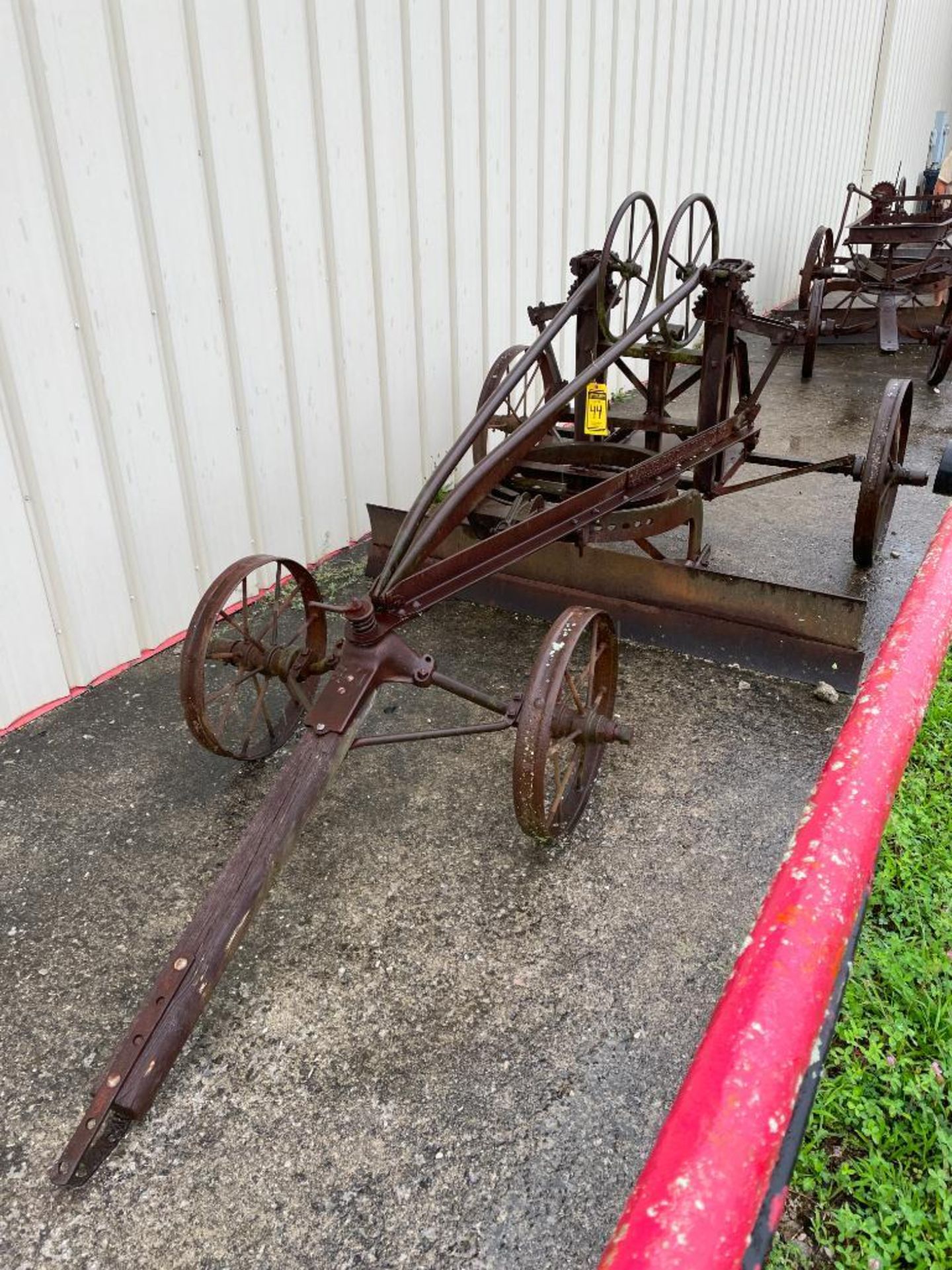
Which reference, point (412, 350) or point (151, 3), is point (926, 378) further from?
point (151, 3)

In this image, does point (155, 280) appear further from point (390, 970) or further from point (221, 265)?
point (390, 970)

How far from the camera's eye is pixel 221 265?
3.27 m

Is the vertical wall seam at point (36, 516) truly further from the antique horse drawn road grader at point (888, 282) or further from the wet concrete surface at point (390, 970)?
the antique horse drawn road grader at point (888, 282)

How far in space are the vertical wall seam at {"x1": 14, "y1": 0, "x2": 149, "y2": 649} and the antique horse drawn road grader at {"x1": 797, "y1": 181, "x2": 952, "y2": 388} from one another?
455 centimetres

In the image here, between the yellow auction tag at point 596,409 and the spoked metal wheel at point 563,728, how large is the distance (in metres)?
1.08

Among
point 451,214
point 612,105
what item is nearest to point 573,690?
point 451,214

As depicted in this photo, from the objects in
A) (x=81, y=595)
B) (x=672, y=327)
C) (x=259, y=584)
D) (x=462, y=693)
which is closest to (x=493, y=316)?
(x=672, y=327)

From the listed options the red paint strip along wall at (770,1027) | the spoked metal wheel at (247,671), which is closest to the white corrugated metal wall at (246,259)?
the spoked metal wheel at (247,671)

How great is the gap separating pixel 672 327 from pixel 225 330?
1.84 metres

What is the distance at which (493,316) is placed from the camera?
16.1ft

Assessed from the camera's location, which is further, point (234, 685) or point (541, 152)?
point (541, 152)

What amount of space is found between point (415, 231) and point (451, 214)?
31 centimetres

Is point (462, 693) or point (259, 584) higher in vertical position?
point (462, 693)

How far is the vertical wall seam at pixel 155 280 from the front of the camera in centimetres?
276
